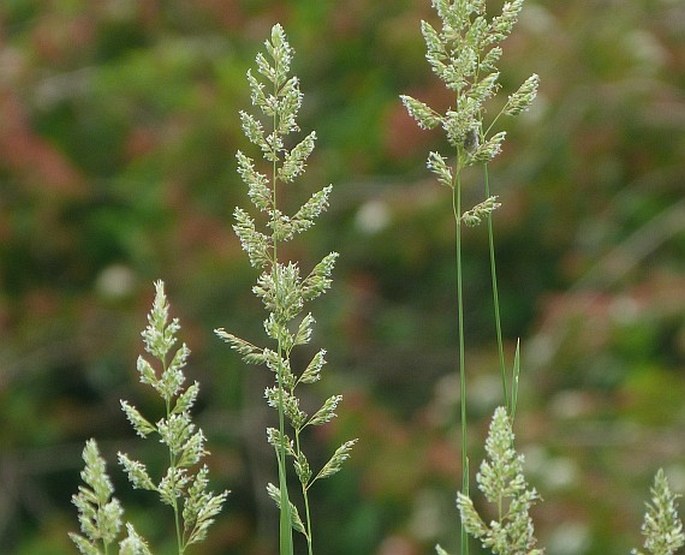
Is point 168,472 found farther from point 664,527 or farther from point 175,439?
point 664,527

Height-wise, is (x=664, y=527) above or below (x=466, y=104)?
below

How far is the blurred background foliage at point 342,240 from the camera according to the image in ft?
16.2

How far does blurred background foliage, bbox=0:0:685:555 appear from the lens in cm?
493

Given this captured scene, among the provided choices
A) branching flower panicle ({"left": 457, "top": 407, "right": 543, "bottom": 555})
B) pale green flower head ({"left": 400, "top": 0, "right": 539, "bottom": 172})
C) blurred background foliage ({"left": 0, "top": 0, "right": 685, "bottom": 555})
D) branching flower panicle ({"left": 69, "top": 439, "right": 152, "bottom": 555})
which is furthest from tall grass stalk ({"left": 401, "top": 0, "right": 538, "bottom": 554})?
blurred background foliage ({"left": 0, "top": 0, "right": 685, "bottom": 555})

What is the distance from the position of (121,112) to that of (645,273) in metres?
2.31

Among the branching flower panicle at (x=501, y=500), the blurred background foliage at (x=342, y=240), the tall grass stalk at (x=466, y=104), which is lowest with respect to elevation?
the branching flower panicle at (x=501, y=500)

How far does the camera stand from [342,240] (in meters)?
5.70

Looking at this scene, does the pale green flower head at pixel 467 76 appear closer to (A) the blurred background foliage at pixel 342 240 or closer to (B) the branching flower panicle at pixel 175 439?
(B) the branching flower panicle at pixel 175 439

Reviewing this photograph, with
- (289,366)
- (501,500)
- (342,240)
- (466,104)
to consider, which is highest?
(342,240)

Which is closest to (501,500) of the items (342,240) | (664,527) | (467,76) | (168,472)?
(664,527)

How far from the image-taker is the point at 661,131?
5.74 metres

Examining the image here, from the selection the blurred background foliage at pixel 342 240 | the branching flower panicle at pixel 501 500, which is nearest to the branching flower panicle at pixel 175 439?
the branching flower panicle at pixel 501 500

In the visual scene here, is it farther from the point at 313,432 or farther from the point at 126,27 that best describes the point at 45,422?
the point at 126,27

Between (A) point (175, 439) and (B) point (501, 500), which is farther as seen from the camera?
(A) point (175, 439)
